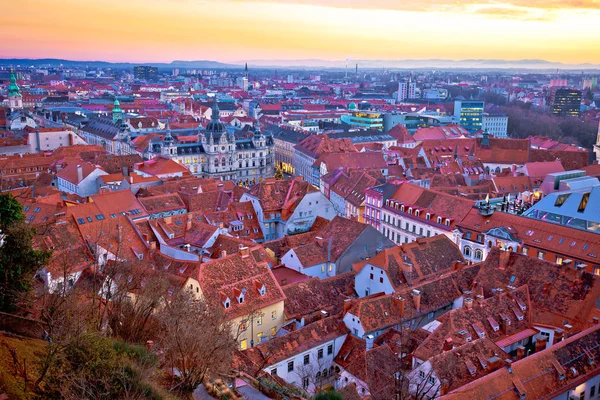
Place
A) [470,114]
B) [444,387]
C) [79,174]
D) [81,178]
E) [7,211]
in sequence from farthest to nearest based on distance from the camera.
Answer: [470,114] < [79,174] < [81,178] < [444,387] < [7,211]

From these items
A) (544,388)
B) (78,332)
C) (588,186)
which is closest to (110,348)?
(78,332)

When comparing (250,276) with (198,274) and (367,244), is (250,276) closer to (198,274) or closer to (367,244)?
(198,274)

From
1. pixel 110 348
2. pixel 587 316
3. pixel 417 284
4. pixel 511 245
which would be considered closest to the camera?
pixel 110 348

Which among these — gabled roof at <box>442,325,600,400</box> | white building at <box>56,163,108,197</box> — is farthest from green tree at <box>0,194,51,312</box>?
white building at <box>56,163,108,197</box>

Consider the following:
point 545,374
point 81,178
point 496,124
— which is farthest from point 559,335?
point 496,124

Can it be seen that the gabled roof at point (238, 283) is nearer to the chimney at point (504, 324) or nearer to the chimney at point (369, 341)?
the chimney at point (369, 341)

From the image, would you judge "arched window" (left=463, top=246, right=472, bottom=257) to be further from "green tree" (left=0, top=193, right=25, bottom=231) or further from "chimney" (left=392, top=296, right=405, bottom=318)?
"green tree" (left=0, top=193, right=25, bottom=231)

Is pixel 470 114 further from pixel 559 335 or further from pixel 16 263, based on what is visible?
pixel 16 263
